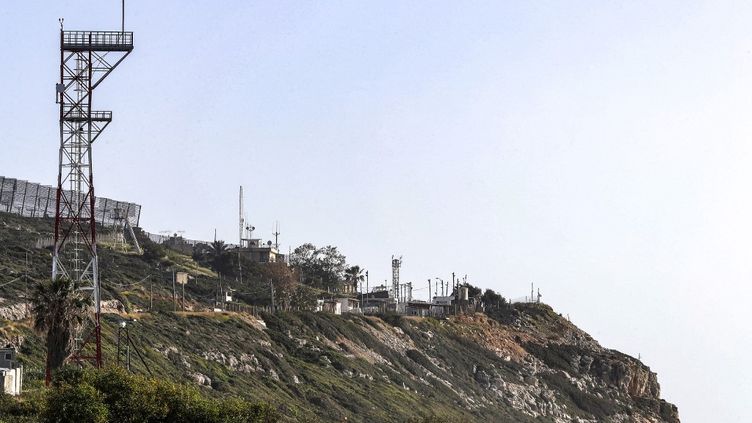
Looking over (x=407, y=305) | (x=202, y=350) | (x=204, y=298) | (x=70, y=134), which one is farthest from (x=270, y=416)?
(x=407, y=305)

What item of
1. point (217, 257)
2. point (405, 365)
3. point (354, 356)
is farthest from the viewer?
point (217, 257)

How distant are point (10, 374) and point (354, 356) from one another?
60.4m

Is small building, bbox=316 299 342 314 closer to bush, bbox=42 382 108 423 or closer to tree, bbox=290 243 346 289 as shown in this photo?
tree, bbox=290 243 346 289

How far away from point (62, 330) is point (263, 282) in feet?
305

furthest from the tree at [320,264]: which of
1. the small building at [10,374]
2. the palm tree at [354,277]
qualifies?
the small building at [10,374]

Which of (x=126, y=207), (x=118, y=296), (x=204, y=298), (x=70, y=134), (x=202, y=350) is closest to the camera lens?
(x=70, y=134)

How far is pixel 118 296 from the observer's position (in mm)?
103812

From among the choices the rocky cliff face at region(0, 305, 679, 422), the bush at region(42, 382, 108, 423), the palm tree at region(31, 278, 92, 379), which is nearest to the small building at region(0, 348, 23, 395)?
the palm tree at region(31, 278, 92, 379)

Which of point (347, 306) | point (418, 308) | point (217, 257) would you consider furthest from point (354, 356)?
point (217, 257)

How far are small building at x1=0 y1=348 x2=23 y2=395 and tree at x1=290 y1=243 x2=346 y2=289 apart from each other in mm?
115285

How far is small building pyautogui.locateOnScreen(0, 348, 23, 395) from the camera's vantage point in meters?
58.8

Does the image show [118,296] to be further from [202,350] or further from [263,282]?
[263,282]

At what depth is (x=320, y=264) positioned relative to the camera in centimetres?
18375

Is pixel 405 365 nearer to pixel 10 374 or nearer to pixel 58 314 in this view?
pixel 58 314
